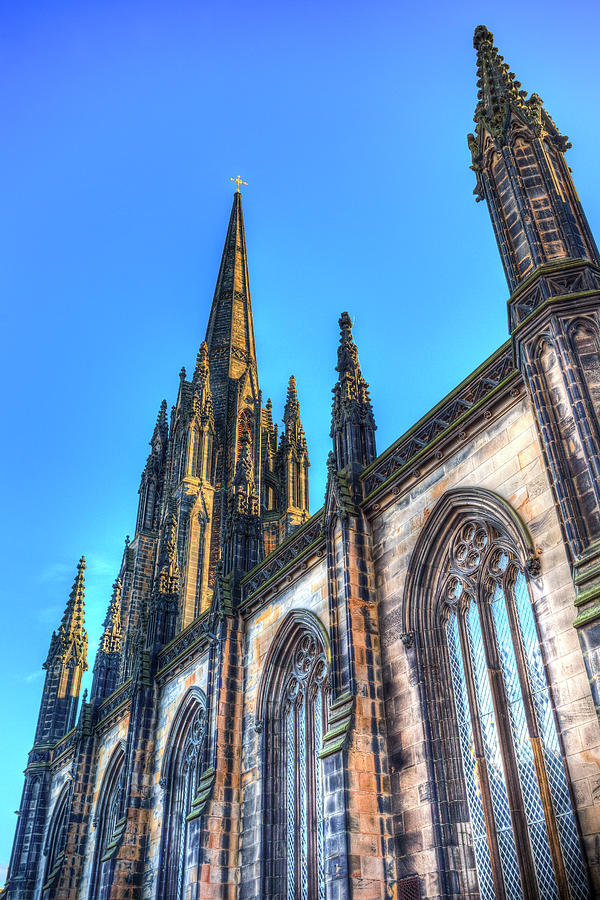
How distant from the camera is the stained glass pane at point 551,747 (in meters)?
10.1

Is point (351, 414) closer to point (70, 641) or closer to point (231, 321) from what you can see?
point (70, 641)

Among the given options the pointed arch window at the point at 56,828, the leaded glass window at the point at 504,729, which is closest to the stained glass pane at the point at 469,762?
the leaded glass window at the point at 504,729

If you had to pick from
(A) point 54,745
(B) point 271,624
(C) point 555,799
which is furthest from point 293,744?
(A) point 54,745

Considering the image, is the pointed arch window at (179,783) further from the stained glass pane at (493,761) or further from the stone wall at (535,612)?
the stained glass pane at (493,761)

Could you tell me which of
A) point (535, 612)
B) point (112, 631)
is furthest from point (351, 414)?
point (112, 631)

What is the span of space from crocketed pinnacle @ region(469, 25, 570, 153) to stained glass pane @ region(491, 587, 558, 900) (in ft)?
27.2

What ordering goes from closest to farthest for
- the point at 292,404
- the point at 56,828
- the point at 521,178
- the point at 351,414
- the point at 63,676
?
1. the point at 521,178
2. the point at 351,414
3. the point at 56,828
4. the point at 63,676
5. the point at 292,404

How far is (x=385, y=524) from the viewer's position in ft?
52.2

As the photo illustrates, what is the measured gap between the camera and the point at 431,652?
13883 millimetres

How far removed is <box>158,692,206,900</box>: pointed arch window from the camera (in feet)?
69.4

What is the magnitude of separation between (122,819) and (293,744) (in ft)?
27.7

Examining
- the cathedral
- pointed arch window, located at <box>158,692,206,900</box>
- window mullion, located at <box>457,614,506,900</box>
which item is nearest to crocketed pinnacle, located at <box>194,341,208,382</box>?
the cathedral

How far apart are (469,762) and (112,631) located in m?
27.0

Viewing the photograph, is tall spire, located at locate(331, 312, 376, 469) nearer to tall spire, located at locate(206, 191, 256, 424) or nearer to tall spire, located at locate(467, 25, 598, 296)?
tall spire, located at locate(467, 25, 598, 296)
